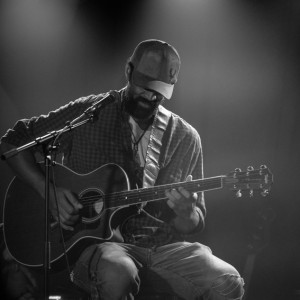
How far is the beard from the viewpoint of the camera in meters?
3.01

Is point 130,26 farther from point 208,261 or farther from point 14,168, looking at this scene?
point 208,261

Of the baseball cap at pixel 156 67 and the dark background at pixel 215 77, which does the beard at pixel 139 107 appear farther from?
the dark background at pixel 215 77

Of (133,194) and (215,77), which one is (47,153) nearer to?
(133,194)

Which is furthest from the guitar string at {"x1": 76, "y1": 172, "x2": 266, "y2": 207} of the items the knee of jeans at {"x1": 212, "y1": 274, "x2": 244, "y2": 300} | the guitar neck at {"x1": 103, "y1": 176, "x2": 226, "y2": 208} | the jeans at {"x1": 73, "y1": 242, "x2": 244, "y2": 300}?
the knee of jeans at {"x1": 212, "y1": 274, "x2": 244, "y2": 300}

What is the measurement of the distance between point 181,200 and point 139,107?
66 cm

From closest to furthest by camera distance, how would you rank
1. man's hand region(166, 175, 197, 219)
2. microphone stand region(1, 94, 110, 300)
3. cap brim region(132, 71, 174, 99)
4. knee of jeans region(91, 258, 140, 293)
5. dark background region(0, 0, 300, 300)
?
microphone stand region(1, 94, 110, 300), knee of jeans region(91, 258, 140, 293), man's hand region(166, 175, 197, 219), cap brim region(132, 71, 174, 99), dark background region(0, 0, 300, 300)

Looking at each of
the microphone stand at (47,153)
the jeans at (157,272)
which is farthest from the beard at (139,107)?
the jeans at (157,272)

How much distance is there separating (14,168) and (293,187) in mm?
2045

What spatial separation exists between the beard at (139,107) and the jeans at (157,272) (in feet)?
2.64

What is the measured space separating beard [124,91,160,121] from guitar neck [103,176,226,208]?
1.69 ft

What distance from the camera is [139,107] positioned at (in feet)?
9.97

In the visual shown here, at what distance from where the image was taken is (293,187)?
372 cm

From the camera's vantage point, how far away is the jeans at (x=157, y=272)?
250 centimetres

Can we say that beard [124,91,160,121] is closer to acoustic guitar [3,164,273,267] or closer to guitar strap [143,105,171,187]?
guitar strap [143,105,171,187]
